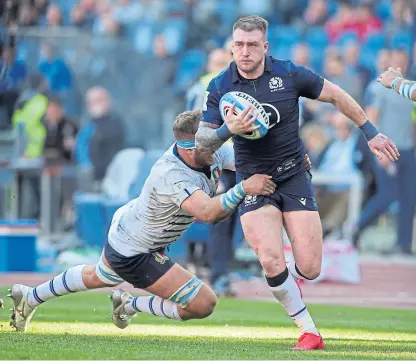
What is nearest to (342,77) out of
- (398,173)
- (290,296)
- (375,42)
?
(375,42)

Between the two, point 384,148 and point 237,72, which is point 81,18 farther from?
point 384,148

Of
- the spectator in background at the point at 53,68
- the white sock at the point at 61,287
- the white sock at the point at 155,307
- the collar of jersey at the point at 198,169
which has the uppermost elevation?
the spectator in background at the point at 53,68

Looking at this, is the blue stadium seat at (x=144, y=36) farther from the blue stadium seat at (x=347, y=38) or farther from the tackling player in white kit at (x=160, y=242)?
the tackling player in white kit at (x=160, y=242)

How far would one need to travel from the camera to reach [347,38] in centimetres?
2370

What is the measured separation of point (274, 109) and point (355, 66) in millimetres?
13230

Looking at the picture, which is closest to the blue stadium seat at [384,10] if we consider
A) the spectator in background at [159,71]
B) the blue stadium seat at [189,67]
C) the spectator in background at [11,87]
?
the blue stadium seat at [189,67]

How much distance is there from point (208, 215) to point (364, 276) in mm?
8054

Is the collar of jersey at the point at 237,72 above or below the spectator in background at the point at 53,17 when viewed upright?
below

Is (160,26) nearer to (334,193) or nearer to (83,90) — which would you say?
(83,90)

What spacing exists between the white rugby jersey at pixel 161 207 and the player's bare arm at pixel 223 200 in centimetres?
11

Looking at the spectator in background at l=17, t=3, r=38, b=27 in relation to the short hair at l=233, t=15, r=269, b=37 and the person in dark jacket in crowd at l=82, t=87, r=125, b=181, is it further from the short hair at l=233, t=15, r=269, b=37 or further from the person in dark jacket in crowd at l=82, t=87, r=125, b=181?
the short hair at l=233, t=15, r=269, b=37

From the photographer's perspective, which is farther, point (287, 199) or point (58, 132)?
point (58, 132)

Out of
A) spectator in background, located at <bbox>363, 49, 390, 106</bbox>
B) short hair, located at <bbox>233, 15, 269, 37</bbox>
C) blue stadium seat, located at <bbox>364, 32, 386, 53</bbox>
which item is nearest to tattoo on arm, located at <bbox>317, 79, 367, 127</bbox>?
short hair, located at <bbox>233, 15, 269, 37</bbox>

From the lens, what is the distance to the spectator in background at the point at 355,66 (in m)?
21.9
